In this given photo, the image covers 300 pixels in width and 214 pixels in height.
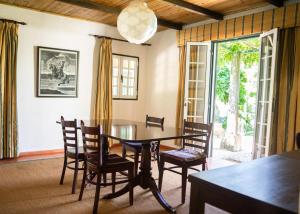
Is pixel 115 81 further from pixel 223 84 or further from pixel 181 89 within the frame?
pixel 223 84

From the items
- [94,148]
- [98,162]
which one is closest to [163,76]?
[94,148]

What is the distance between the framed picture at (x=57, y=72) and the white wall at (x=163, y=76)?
67.5 inches

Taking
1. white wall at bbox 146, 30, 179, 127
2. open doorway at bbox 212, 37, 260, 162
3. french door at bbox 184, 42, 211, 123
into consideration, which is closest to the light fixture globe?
french door at bbox 184, 42, 211, 123

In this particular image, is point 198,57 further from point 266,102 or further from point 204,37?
point 266,102

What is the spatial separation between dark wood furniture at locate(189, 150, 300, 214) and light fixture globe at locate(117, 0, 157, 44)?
6.16 feet

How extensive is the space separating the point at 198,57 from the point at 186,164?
2.68m

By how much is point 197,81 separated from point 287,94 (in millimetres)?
1710

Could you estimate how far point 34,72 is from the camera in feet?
14.8

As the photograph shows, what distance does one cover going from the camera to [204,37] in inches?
186

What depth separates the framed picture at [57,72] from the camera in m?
4.55

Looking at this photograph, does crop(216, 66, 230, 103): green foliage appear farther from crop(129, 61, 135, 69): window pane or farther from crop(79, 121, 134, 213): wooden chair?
crop(79, 121, 134, 213): wooden chair

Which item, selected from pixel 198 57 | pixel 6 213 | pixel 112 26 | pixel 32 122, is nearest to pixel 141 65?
pixel 112 26

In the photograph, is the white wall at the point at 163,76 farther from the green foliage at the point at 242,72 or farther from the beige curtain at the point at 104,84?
the green foliage at the point at 242,72

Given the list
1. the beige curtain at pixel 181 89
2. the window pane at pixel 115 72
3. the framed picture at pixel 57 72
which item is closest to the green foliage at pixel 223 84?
the beige curtain at pixel 181 89
